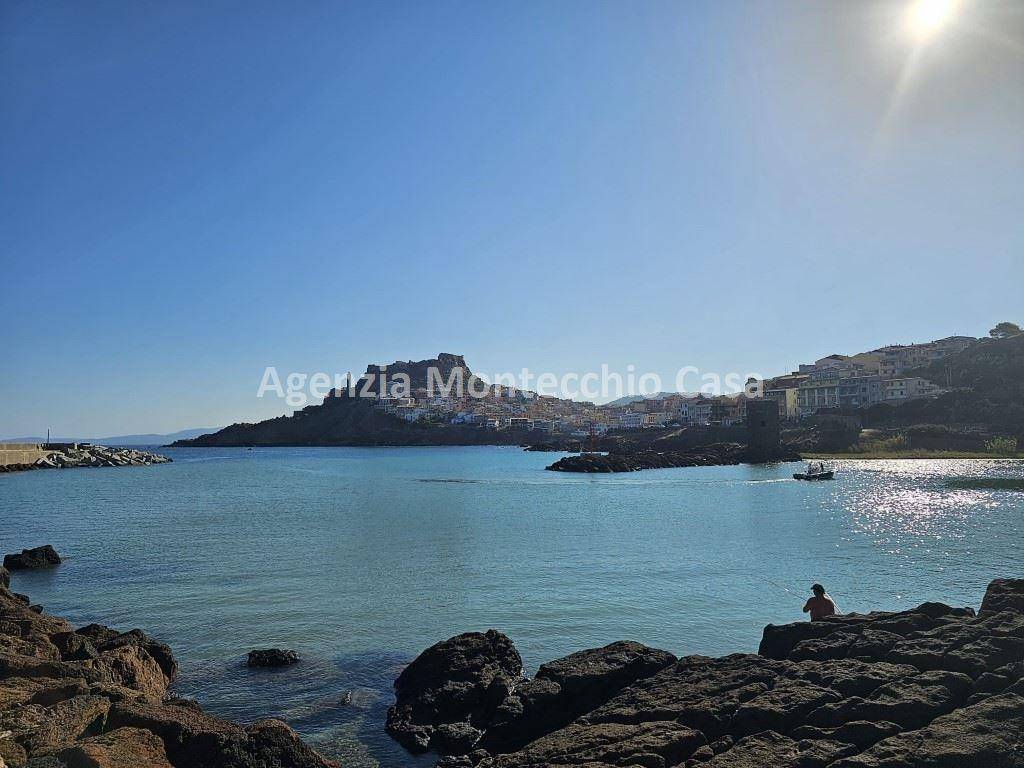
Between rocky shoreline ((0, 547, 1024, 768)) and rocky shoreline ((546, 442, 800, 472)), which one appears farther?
rocky shoreline ((546, 442, 800, 472))

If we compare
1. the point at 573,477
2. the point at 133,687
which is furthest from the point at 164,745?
the point at 573,477

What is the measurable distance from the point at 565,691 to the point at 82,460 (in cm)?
10109

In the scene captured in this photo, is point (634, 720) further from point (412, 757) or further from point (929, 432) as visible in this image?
point (929, 432)

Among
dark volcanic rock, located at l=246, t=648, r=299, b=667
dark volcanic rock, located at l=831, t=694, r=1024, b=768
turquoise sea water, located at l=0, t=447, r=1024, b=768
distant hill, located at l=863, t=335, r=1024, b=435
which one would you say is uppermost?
distant hill, located at l=863, t=335, r=1024, b=435

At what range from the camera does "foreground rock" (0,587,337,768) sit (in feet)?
19.3

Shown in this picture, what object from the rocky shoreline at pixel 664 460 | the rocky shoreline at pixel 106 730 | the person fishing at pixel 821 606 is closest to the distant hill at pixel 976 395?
the rocky shoreline at pixel 664 460

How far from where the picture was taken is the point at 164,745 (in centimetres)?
649

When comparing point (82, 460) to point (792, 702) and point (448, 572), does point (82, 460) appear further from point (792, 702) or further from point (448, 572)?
point (792, 702)

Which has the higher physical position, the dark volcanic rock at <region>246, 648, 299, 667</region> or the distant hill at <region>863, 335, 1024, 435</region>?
the distant hill at <region>863, 335, 1024, 435</region>

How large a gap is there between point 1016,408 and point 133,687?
91822 millimetres

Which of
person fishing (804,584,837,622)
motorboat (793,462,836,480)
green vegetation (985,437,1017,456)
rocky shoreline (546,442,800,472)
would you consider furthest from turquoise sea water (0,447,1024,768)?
green vegetation (985,437,1017,456)

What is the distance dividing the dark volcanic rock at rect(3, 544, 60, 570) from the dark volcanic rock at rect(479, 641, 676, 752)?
19849 millimetres

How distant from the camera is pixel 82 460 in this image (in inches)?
3575

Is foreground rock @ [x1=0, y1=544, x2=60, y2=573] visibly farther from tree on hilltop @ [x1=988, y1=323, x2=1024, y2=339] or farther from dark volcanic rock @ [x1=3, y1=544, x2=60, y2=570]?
tree on hilltop @ [x1=988, y1=323, x2=1024, y2=339]
